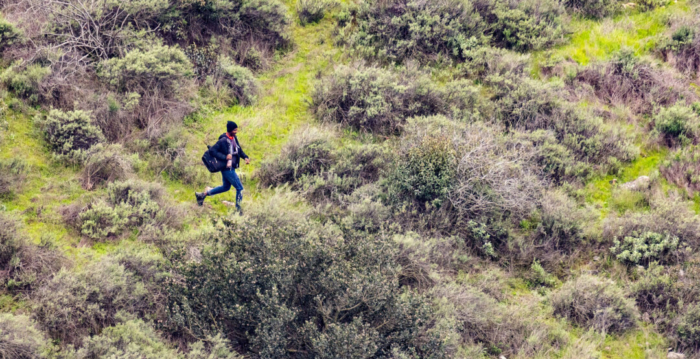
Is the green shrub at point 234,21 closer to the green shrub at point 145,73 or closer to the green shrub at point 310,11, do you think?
the green shrub at point 310,11

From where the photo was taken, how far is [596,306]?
865 cm

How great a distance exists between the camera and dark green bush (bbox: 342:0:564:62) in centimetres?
1345

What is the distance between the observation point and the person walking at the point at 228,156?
9.11m

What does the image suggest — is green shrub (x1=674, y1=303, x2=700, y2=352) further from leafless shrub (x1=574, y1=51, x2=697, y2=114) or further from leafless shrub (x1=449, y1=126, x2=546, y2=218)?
leafless shrub (x1=574, y1=51, x2=697, y2=114)

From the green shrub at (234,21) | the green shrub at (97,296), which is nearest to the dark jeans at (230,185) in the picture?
the green shrub at (97,296)

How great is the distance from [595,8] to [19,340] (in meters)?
15.0

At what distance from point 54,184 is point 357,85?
6294mm

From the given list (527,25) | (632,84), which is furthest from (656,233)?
(527,25)

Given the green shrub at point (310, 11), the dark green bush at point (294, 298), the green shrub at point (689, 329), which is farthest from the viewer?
the green shrub at point (310, 11)

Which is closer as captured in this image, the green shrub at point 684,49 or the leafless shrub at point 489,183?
the leafless shrub at point 489,183

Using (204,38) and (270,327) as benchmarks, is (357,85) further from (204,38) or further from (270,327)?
(270,327)

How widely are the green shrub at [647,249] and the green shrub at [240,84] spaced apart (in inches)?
310

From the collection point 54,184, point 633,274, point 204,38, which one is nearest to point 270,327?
point 54,184

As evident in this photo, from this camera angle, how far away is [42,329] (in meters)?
6.98
